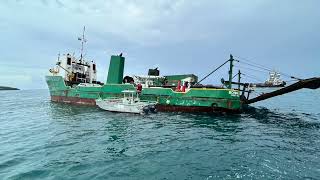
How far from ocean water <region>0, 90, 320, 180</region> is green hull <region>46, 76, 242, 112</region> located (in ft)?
19.7

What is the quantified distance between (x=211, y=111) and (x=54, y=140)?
18.8 m

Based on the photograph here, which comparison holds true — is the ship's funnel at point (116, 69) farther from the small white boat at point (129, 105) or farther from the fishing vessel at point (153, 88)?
the small white boat at point (129, 105)

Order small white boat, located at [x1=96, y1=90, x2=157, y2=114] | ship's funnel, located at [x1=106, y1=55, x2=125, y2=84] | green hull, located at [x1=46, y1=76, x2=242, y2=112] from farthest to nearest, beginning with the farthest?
ship's funnel, located at [x1=106, y1=55, x2=125, y2=84], small white boat, located at [x1=96, y1=90, x2=157, y2=114], green hull, located at [x1=46, y1=76, x2=242, y2=112]

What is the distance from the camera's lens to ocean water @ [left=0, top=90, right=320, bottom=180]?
1209 centimetres

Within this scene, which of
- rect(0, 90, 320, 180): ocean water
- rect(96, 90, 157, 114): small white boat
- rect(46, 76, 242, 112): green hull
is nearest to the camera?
rect(0, 90, 320, 180): ocean water

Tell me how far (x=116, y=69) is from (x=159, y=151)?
25831 mm

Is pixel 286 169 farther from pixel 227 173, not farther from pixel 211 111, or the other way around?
pixel 211 111

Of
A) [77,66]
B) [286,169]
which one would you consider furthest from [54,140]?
[77,66]

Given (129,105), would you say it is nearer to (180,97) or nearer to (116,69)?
(180,97)

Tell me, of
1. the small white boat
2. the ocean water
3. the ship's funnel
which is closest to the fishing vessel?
the ship's funnel

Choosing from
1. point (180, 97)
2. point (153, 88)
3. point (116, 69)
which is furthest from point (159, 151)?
point (116, 69)

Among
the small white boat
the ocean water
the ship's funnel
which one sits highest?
the ship's funnel

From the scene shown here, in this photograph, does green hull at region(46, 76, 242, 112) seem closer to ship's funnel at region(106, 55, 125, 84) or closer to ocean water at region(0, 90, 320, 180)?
ship's funnel at region(106, 55, 125, 84)

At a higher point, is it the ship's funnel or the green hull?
the ship's funnel
